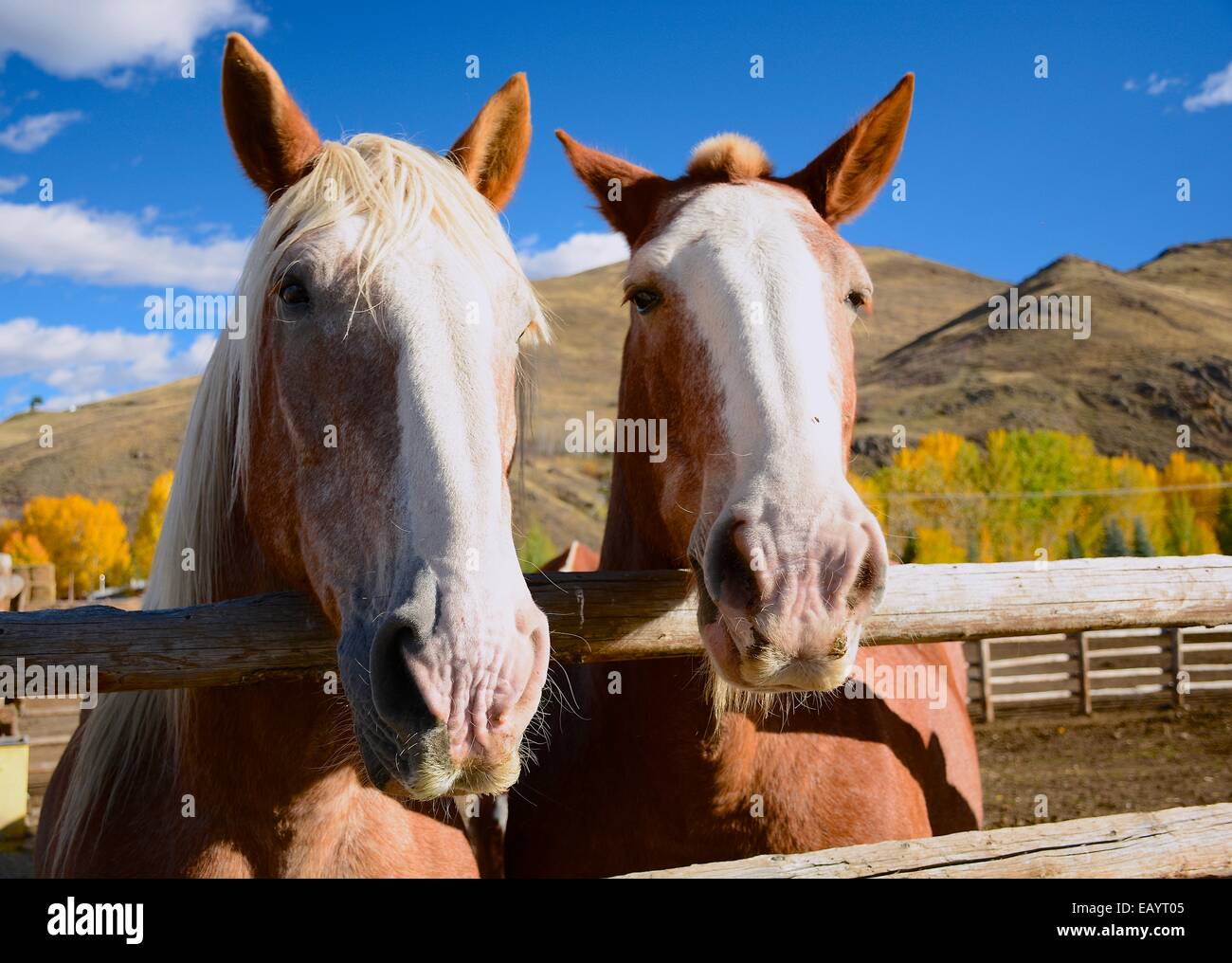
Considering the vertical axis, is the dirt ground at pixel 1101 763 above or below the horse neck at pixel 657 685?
below

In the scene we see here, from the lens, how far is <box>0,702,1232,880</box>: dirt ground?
931 cm

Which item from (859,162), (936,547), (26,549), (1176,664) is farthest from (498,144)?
(936,547)

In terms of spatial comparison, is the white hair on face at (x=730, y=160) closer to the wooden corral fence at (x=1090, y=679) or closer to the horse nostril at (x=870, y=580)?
the horse nostril at (x=870, y=580)

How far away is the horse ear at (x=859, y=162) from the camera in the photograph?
3.11 m

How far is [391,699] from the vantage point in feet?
5.41

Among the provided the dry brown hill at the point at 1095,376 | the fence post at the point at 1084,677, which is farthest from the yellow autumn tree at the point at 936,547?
the dry brown hill at the point at 1095,376

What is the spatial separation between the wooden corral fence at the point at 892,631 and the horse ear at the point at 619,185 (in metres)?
1.43

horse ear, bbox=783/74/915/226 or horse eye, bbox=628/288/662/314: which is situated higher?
horse ear, bbox=783/74/915/226

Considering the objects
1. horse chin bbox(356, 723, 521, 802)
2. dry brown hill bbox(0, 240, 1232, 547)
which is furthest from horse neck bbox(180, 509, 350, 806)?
dry brown hill bbox(0, 240, 1232, 547)

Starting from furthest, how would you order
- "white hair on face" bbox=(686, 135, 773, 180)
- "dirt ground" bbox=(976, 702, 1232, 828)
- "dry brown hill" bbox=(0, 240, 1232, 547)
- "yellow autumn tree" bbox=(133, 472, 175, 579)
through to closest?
"dry brown hill" bbox=(0, 240, 1232, 547) < "yellow autumn tree" bbox=(133, 472, 175, 579) < "dirt ground" bbox=(976, 702, 1232, 828) < "white hair on face" bbox=(686, 135, 773, 180)

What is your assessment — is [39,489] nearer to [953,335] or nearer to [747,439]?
[747,439]

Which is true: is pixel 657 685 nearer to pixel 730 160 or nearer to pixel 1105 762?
pixel 730 160

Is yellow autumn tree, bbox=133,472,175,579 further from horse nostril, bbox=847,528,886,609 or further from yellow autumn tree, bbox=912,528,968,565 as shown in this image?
horse nostril, bbox=847,528,886,609

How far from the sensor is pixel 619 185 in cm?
322
